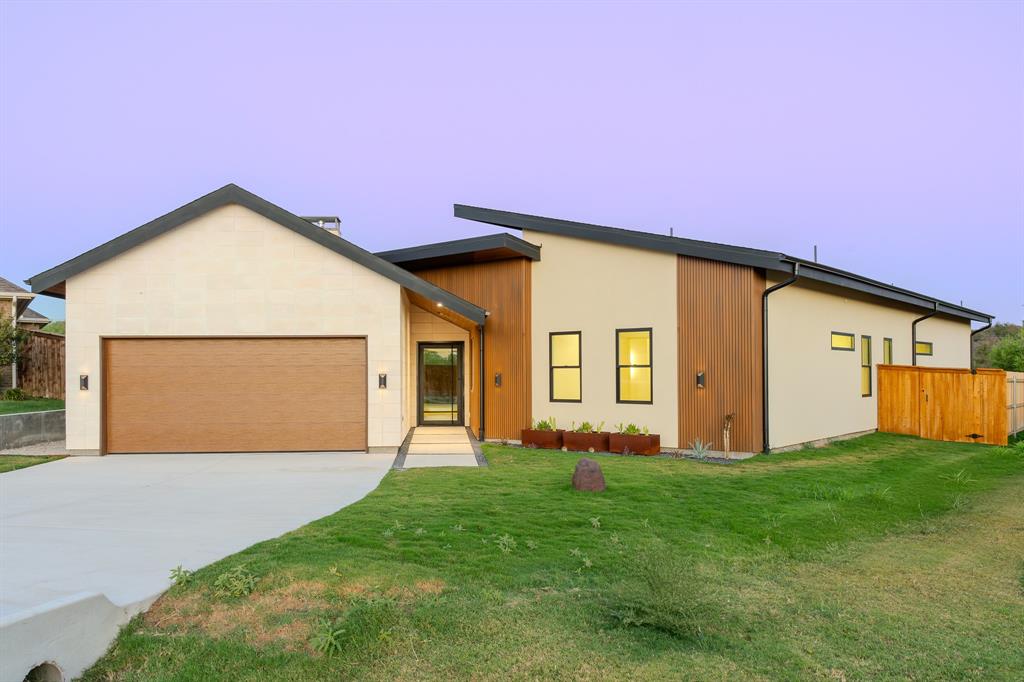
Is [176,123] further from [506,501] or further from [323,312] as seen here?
[506,501]

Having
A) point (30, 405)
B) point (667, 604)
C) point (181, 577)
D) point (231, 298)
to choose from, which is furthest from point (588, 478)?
point (30, 405)

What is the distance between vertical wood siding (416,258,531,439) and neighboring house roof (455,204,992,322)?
104cm

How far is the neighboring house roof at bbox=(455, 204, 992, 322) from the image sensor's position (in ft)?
34.6

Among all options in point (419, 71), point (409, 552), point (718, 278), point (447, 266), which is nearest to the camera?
point (409, 552)

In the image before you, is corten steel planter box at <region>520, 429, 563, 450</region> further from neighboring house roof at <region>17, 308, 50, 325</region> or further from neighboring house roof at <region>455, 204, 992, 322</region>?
neighboring house roof at <region>17, 308, 50, 325</region>

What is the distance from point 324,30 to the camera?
82.3 ft

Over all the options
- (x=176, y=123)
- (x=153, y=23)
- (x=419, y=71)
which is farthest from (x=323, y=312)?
(x=176, y=123)

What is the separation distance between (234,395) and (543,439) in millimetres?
6378

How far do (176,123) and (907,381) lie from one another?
8671 centimetres

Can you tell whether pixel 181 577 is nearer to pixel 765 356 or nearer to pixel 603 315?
pixel 603 315

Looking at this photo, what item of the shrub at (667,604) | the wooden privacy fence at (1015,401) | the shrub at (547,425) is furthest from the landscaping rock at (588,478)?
the wooden privacy fence at (1015,401)

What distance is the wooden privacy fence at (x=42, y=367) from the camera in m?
17.4

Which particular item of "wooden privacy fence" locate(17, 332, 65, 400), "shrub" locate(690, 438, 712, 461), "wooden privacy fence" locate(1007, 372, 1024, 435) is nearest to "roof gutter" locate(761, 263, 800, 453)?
"shrub" locate(690, 438, 712, 461)

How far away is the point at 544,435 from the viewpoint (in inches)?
489
